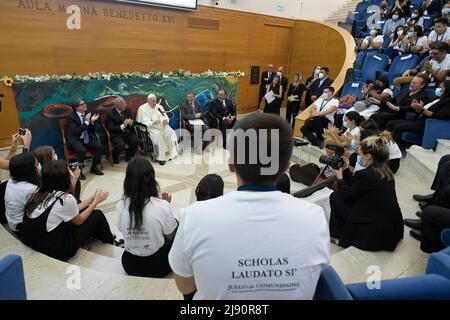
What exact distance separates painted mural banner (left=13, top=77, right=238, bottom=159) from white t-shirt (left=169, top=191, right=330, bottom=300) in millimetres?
4220

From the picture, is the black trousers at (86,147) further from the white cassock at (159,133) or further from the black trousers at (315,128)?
the black trousers at (315,128)

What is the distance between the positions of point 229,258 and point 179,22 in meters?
7.19

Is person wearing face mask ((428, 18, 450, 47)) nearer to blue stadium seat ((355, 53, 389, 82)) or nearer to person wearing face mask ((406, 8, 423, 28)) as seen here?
blue stadium seat ((355, 53, 389, 82))

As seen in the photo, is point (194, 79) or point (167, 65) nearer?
point (194, 79)

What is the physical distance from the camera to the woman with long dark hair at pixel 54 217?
2061 mm

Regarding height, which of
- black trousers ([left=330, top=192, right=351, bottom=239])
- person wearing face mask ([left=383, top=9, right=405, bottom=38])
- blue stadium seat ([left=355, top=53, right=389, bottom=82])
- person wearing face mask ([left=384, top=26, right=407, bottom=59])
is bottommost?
black trousers ([left=330, top=192, right=351, bottom=239])

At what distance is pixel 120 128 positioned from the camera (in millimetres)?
4730

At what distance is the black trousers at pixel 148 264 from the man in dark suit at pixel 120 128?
9.48 feet

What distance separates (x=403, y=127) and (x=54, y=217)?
177 inches

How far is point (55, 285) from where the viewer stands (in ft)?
6.13

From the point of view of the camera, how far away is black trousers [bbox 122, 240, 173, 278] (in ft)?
6.81

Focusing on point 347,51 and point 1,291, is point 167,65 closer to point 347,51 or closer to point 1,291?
point 347,51

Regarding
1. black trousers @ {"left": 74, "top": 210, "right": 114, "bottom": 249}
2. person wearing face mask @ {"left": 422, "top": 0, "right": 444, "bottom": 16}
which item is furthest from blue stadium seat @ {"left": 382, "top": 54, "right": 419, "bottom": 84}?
black trousers @ {"left": 74, "top": 210, "right": 114, "bottom": 249}
